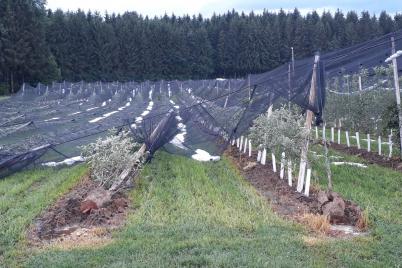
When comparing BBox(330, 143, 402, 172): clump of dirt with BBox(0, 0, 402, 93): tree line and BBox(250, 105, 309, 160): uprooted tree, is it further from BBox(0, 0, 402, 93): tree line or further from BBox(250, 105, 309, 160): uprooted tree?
BBox(0, 0, 402, 93): tree line

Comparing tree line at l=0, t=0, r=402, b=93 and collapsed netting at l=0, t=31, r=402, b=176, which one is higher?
tree line at l=0, t=0, r=402, b=93

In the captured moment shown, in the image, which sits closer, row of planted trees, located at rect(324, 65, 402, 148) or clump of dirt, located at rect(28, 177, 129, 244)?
clump of dirt, located at rect(28, 177, 129, 244)

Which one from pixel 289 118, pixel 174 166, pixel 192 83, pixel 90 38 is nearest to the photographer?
pixel 289 118

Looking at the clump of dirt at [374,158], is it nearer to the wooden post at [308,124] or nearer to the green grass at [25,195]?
the wooden post at [308,124]

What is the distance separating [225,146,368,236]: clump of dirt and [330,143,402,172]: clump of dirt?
2.80m

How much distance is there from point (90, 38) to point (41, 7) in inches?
383

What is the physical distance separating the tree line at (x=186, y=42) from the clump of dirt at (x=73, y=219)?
42860 mm

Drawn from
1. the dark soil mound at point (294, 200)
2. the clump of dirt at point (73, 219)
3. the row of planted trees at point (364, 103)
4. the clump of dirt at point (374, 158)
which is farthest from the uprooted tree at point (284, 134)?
the row of planted trees at point (364, 103)

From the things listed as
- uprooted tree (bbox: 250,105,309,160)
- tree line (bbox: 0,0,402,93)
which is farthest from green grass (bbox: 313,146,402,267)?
tree line (bbox: 0,0,402,93)

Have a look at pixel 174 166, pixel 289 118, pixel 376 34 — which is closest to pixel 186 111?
pixel 174 166

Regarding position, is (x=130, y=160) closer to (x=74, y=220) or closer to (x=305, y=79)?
(x=74, y=220)

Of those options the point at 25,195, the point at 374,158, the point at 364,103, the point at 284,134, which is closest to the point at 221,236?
the point at 284,134

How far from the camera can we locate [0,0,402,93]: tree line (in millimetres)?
60156

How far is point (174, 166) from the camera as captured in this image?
12.9 metres
